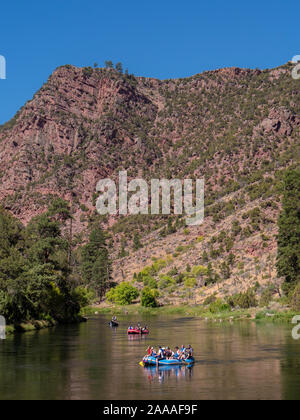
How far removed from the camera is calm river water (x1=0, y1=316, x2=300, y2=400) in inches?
1272

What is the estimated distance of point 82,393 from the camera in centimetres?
3216

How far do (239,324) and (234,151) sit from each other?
11506 cm

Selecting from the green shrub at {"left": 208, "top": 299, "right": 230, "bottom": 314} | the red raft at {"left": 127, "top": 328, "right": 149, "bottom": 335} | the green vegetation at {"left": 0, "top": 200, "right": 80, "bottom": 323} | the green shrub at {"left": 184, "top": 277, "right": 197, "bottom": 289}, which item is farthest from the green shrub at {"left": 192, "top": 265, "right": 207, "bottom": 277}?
the red raft at {"left": 127, "top": 328, "right": 149, "bottom": 335}

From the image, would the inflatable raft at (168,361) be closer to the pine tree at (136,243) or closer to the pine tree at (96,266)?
the pine tree at (96,266)

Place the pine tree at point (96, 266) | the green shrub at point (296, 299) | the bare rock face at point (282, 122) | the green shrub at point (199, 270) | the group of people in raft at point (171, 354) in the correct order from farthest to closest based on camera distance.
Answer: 1. the bare rock face at point (282, 122)
2. the pine tree at point (96, 266)
3. the green shrub at point (199, 270)
4. the green shrub at point (296, 299)
5. the group of people in raft at point (171, 354)

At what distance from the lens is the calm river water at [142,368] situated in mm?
32312

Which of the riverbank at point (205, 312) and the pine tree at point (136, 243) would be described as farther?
the pine tree at point (136, 243)

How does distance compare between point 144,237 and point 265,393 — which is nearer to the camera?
point 265,393

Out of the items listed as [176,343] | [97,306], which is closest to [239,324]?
[176,343]

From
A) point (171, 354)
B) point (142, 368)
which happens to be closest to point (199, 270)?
point (171, 354)

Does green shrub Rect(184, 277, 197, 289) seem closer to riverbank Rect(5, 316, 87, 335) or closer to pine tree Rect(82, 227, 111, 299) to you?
pine tree Rect(82, 227, 111, 299)

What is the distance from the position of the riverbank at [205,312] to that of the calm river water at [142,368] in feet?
43.3

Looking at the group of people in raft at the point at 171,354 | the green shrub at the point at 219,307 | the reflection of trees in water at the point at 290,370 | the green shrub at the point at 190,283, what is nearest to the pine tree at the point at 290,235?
the green shrub at the point at 219,307
